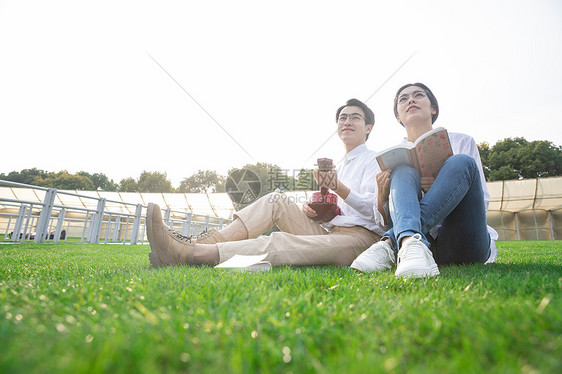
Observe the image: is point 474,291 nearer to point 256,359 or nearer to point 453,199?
point 453,199

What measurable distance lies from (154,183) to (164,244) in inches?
1906

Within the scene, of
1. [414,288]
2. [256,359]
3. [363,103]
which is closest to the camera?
[256,359]

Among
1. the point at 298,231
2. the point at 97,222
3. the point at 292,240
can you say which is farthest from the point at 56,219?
the point at 292,240

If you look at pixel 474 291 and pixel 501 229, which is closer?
pixel 474 291

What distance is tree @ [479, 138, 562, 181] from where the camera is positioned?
3022 centimetres

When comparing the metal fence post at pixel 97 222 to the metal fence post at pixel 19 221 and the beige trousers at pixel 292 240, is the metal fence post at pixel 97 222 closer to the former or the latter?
the metal fence post at pixel 19 221

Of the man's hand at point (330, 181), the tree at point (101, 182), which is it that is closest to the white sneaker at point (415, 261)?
the man's hand at point (330, 181)

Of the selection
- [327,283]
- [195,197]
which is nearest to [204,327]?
[327,283]

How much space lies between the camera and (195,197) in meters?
24.5

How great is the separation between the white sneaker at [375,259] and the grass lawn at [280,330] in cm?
56

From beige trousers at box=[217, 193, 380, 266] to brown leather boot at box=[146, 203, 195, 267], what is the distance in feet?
0.79

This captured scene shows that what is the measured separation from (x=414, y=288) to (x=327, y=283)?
363 millimetres

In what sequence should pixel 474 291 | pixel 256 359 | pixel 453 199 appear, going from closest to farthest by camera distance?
pixel 256 359, pixel 474 291, pixel 453 199

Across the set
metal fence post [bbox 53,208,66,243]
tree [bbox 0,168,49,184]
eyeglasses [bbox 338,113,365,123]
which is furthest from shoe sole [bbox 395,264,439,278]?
tree [bbox 0,168,49,184]
